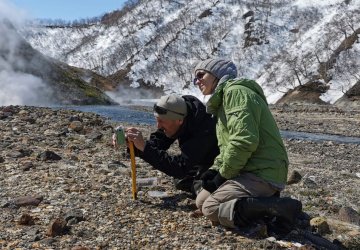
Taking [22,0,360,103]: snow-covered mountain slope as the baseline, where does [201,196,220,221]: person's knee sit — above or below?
below

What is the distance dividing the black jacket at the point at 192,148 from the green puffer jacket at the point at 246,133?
0.67 meters

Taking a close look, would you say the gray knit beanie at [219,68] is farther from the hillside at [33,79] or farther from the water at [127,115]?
the hillside at [33,79]

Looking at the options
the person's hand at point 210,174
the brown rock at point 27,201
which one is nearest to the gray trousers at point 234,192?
the person's hand at point 210,174

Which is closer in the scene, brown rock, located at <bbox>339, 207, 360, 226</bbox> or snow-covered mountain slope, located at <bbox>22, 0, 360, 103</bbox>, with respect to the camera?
brown rock, located at <bbox>339, 207, 360, 226</bbox>

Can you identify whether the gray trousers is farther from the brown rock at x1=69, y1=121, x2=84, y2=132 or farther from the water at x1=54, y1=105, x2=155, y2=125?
the water at x1=54, y1=105, x2=155, y2=125

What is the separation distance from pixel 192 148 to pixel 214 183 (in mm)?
731

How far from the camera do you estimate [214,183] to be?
5.13 m

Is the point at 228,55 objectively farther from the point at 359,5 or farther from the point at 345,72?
the point at 345,72

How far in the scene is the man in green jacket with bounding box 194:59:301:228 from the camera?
456cm

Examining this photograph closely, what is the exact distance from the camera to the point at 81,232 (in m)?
4.86

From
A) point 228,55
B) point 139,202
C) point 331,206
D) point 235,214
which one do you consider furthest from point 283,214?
point 228,55

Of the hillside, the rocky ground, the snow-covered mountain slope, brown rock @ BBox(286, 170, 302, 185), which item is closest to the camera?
the rocky ground

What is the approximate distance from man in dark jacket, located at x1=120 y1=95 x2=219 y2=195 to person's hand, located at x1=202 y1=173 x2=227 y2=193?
2.03 ft

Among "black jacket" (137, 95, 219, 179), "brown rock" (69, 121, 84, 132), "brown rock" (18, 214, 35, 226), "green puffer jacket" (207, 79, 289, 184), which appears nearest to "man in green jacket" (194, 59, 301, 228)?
"green puffer jacket" (207, 79, 289, 184)
